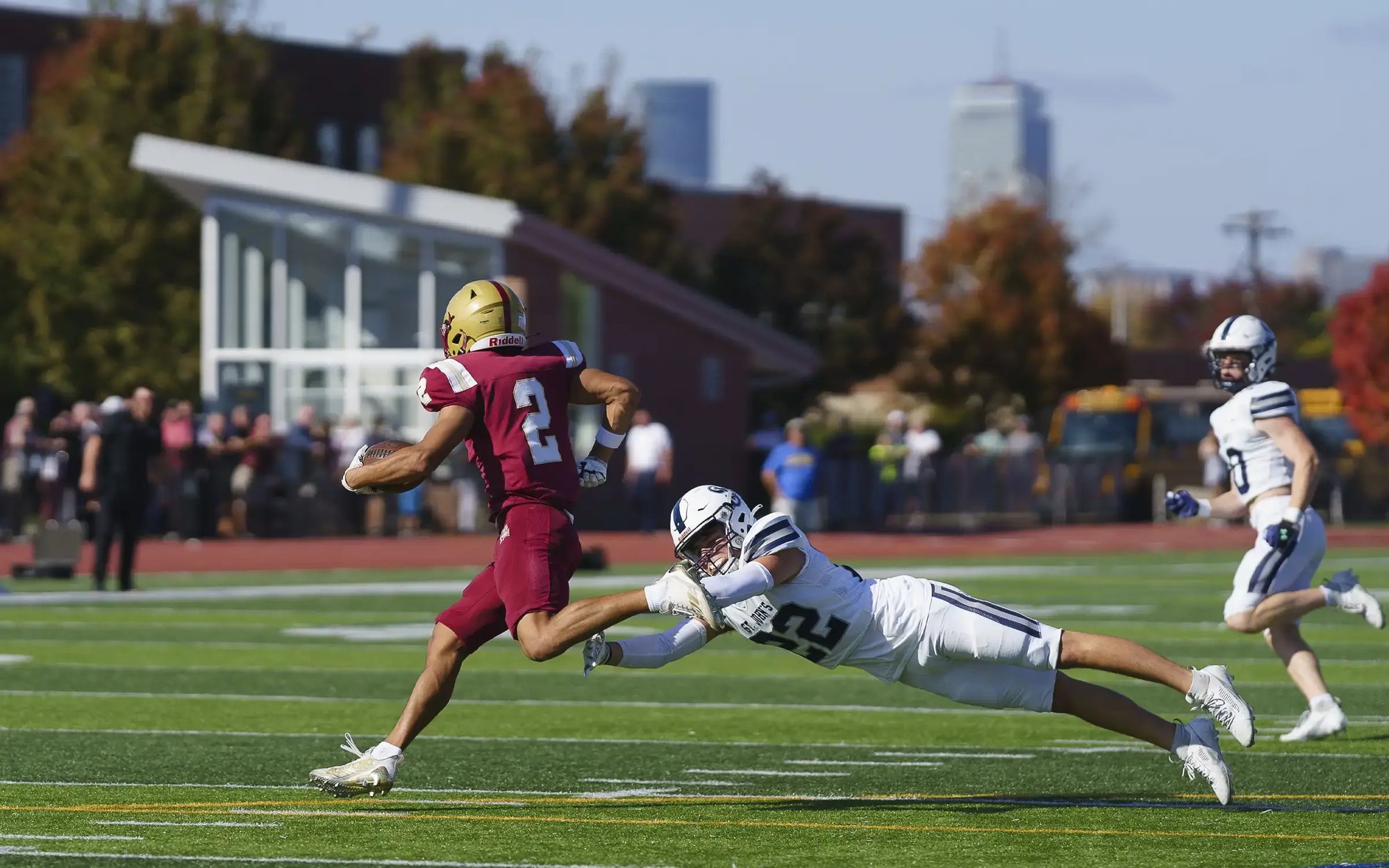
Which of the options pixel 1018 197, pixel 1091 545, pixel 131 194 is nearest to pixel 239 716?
pixel 1091 545

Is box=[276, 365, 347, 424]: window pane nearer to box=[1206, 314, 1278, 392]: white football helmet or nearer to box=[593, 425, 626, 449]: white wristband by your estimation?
box=[1206, 314, 1278, 392]: white football helmet

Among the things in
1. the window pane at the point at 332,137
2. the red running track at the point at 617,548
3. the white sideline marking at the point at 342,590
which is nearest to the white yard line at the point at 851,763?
the white sideline marking at the point at 342,590

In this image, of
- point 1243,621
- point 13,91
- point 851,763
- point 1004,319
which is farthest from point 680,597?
point 1004,319

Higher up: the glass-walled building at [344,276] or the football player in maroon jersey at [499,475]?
the glass-walled building at [344,276]

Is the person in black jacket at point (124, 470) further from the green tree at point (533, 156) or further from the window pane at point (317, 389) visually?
the green tree at point (533, 156)

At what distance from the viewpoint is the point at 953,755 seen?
31.8 feet

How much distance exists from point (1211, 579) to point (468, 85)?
2493cm

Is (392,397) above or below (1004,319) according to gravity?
below

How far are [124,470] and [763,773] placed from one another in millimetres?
11133

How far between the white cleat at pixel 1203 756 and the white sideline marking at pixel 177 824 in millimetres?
2932

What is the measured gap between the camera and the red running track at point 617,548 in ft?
81.9

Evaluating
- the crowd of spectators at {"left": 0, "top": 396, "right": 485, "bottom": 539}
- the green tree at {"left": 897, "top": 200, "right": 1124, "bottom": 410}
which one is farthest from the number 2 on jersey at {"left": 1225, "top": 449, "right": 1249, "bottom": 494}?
the green tree at {"left": 897, "top": 200, "right": 1124, "bottom": 410}

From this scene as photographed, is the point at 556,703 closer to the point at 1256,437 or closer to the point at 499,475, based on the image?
the point at 1256,437

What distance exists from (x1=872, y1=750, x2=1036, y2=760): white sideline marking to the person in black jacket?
10675 millimetres
